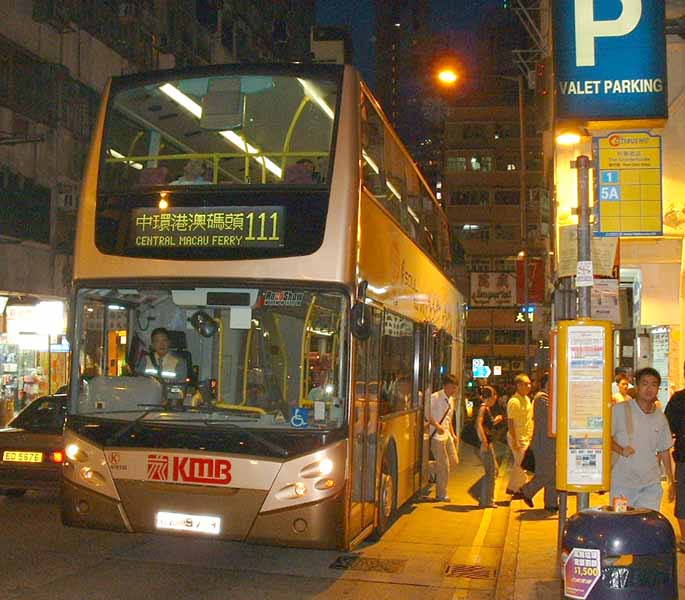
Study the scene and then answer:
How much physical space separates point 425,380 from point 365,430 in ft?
13.6

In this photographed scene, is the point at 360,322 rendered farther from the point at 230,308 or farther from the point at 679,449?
the point at 679,449

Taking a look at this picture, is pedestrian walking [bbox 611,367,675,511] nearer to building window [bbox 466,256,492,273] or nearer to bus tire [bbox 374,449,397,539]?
bus tire [bbox 374,449,397,539]

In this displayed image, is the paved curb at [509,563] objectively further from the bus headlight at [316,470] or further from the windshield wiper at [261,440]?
the windshield wiper at [261,440]

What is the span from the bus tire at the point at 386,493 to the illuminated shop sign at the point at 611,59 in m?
5.33

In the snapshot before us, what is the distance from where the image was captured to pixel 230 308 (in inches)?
350

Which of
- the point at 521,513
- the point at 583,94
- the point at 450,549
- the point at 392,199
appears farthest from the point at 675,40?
the point at 450,549

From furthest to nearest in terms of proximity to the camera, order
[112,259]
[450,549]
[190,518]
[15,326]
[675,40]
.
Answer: [15,326] < [675,40] < [450,549] < [112,259] < [190,518]

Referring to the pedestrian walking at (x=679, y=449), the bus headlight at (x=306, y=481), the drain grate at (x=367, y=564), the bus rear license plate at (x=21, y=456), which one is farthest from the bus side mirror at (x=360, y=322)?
the bus rear license plate at (x=21, y=456)

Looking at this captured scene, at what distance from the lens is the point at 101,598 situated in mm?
7980

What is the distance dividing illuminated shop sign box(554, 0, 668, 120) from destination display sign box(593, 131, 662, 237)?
72 centimetres

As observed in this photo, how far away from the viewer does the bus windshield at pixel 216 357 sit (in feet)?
28.5

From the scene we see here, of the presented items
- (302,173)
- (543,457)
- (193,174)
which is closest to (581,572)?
(302,173)

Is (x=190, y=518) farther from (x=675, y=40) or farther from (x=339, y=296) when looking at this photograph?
(x=675, y=40)

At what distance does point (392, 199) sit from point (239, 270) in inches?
114
